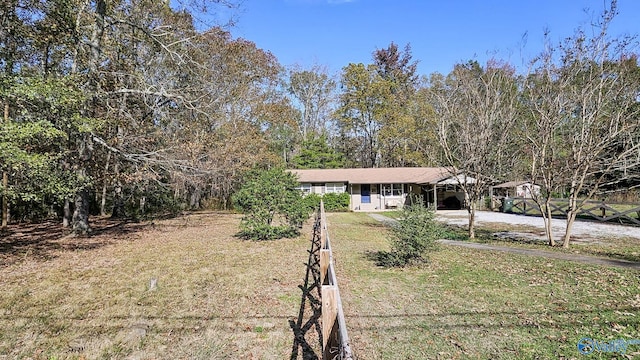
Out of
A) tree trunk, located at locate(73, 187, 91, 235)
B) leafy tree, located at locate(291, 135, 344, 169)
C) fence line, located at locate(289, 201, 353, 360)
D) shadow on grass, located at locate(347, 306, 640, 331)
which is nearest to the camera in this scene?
fence line, located at locate(289, 201, 353, 360)

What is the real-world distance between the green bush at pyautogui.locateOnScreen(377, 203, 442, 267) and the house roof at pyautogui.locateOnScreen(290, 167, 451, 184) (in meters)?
18.0

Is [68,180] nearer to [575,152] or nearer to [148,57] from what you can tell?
[148,57]

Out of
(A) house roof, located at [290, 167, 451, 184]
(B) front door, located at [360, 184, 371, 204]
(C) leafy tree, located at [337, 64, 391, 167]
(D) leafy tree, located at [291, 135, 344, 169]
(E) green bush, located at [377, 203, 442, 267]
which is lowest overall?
(E) green bush, located at [377, 203, 442, 267]

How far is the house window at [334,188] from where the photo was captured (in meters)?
28.3

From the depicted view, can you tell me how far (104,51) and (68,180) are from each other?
540cm

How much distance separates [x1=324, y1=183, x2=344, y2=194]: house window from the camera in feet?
92.7

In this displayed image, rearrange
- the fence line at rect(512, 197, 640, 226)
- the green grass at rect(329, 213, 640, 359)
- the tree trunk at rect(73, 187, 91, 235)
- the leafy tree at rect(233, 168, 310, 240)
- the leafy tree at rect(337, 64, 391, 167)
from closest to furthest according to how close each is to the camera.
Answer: the green grass at rect(329, 213, 640, 359), the leafy tree at rect(233, 168, 310, 240), the tree trunk at rect(73, 187, 91, 235), the fence line at rect(512, 197, 640, 226), the leafy tree at rect(337, 64, 391, 167)

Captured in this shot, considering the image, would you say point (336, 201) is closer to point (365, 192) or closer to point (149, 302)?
point (365, 192)

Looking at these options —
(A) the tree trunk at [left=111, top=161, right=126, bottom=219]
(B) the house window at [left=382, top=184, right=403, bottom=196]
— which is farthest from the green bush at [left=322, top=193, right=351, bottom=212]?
(A) the tree trunk at [left=111, top=161, right=126, bottom=219]

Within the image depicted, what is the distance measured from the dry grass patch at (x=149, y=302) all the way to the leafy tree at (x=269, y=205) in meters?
1.61

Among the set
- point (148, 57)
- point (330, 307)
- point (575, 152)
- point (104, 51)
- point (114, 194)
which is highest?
point (148, 57)

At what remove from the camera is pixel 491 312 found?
5.05 m

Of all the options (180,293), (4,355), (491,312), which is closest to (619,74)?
(491,312)

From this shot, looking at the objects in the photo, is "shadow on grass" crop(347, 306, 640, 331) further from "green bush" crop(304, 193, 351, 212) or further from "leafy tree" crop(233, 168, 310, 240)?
"green bush" crop(304, 193, 351, 212)
